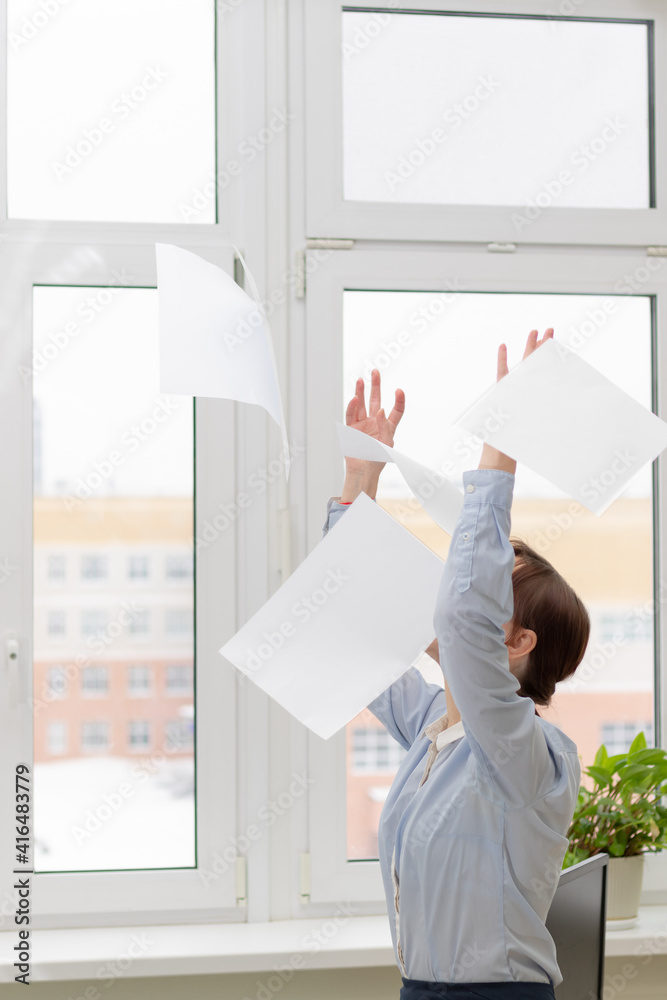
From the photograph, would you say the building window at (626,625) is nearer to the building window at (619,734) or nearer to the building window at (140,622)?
the building window at (619,734)

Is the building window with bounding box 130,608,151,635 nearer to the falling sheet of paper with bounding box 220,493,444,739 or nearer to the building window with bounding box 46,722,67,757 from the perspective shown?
the building window with bounding box 46,722,67,757

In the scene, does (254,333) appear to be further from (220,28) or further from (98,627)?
(220,28)

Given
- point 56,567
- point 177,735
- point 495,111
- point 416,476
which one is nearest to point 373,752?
point 177,735

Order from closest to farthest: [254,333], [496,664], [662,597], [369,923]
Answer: [496,664]
[254,333]
[369,923]
[662,597]

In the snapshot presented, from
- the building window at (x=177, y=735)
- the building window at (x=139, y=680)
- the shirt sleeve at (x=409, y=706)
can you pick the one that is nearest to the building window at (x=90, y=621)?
the building window at (x=139, y=680)

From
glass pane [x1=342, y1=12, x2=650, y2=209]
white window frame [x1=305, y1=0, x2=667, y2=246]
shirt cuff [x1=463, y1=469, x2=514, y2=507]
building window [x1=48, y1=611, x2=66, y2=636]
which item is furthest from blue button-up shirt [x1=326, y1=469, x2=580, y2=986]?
glass pane [x1=342, y1=12, x2=650, y2=209]

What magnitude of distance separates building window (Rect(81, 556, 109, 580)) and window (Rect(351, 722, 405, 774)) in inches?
23.4

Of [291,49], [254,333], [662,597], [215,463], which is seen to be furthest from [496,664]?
[291,49]

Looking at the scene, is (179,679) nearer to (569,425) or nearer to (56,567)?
(56,567)

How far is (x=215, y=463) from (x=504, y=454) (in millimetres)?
989

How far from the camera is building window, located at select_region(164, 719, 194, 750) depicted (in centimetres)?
184

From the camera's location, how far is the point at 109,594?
1827 millimetres

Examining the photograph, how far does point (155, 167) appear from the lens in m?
1.87

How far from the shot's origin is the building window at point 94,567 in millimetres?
1823
